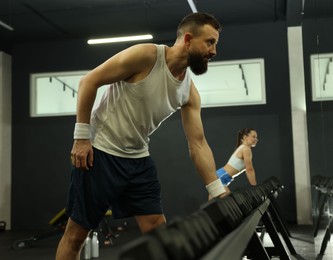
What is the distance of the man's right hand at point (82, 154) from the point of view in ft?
6.33

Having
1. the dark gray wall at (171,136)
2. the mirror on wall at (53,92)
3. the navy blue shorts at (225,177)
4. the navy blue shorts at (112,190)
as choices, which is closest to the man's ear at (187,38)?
the navy blue shorts at (112,190)

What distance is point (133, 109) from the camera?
2027 mm

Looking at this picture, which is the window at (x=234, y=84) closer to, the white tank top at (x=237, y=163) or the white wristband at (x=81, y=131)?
the white tank top at (x=237, y=163)

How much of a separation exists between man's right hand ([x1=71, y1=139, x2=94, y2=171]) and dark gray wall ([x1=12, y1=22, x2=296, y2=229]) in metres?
5.87

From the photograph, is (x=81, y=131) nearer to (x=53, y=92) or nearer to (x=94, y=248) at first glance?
(x=94, y=248)

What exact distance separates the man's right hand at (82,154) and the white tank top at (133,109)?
3.2 inches

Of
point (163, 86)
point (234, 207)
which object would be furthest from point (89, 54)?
point (234, 207)

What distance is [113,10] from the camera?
7.23 m

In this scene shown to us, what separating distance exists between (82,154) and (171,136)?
19.8 ft

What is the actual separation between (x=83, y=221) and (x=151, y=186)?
34cm

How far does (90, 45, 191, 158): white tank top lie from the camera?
1.99m

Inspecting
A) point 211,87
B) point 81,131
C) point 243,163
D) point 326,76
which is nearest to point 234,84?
point 211,87

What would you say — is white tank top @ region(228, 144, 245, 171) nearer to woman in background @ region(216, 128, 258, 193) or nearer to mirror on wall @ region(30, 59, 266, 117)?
woman in background @ region(216, 128, 258, 193)

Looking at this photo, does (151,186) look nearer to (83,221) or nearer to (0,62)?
(83,221)
